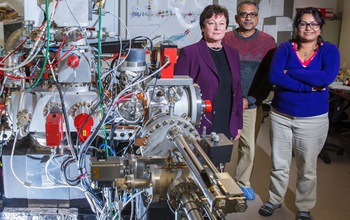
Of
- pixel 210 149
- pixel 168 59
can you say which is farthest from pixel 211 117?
pixel 210 149

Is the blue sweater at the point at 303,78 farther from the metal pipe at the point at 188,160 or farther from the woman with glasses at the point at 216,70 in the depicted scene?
the metal pipe at the point at 188,160

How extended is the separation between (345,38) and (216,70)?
3.14 m

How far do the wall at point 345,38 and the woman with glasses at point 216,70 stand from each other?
279 cm

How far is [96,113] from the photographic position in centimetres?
124

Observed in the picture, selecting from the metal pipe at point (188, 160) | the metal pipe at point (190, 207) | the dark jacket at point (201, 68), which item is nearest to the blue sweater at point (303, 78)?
the dark jacket at point (201, 68)

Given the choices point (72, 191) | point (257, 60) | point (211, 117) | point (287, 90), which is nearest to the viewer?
point (72, 191)

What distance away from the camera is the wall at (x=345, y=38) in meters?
4.64

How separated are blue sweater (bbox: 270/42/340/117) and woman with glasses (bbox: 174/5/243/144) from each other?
0.95ft

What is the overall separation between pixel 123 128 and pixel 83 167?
18 cm

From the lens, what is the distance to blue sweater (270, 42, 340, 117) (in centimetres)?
236

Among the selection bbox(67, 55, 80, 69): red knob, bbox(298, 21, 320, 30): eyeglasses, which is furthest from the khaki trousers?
bbox(67, 55, 80, 69): red knob

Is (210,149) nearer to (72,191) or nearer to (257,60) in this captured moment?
(72,191)

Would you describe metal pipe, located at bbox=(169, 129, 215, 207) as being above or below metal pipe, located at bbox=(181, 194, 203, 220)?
above

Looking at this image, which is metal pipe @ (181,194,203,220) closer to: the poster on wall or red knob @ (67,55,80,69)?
red knob @ (67,55,80,69)
